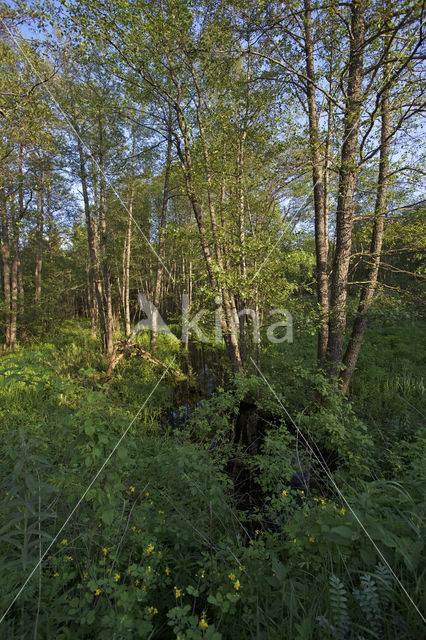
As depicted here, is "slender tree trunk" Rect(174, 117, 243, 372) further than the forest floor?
Yes

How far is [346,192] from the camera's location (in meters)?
4.60

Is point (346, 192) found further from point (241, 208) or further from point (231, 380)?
point (231, 380)

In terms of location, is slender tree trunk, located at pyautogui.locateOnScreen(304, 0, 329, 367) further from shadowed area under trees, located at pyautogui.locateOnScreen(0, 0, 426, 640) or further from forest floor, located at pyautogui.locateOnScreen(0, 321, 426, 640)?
forest floor, located at pyautogui.locateOnScreen(0, 321, 426, 640)

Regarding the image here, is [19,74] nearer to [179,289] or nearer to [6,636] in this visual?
[6,636]

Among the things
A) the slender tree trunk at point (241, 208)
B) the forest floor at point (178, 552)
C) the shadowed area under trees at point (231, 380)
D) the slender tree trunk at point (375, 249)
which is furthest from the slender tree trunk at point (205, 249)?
the forest floor at point (178, 552)

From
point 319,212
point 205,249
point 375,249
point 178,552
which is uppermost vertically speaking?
point 319,212

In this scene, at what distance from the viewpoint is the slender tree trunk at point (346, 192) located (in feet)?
13.5

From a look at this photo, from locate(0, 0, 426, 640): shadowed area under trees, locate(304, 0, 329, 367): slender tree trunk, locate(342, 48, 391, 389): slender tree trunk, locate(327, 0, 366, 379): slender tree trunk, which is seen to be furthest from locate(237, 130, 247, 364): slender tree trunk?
locate(342, 48, 391, 389): slender tree trunk

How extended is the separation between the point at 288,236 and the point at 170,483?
4.53 meters

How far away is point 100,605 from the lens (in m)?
1.50

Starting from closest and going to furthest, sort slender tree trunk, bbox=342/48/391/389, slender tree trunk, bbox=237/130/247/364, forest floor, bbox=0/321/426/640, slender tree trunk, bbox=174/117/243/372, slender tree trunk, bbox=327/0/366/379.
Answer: forest floor, bbox=0/321/426/640, slender tree trunk, bbox=327/0/366/379, slender tree trunk, bbox=342/48/391/389, slender tree trunk, bbox=174/117/243/372, slender tree trunk, bbox=237/130/247/364

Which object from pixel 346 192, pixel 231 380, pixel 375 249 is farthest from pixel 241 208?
pixel 231 380

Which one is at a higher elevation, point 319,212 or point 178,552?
point 319,212

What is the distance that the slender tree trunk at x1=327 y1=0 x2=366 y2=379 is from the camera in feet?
13.5
